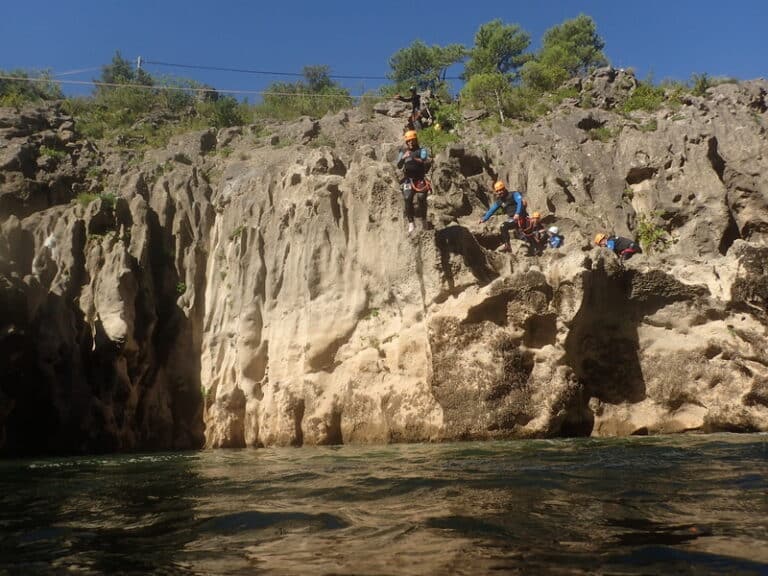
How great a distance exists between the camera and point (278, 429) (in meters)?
12.9

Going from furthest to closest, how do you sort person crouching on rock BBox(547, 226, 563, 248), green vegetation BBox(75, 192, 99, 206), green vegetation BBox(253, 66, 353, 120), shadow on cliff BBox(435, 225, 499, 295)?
green vegetation BBox(253, 66, 353, 120) → green vegetation BBox(75, 192, 99, 206) → person crouching on rock BBox(547, 226, 563, 248) → shadow on cliff BBox(435, 225, 499, 295)

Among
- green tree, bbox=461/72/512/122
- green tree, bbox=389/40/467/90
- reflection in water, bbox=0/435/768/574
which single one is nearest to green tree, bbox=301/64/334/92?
green tree, bbox=389/40/467/90

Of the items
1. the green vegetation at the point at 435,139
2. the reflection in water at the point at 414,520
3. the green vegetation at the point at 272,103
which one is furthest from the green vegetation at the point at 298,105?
the reflection in water at the point at 414,520

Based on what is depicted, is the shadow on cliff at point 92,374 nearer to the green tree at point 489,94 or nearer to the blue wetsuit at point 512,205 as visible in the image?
the blue wetsuit at point 512,205

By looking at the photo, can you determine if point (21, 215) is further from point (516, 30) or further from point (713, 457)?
point (516, 30)

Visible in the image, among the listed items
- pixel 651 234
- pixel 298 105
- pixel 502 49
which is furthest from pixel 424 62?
pixel 651 234

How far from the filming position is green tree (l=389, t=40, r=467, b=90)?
157 feet

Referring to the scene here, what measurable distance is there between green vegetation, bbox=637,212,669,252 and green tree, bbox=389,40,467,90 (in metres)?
32.1

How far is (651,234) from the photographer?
17844 mm

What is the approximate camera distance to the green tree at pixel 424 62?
4784cm

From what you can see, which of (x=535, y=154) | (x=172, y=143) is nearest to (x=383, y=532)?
(x=535, y=154)

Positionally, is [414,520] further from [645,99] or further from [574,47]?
[574,47]

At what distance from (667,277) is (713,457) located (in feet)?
21.3

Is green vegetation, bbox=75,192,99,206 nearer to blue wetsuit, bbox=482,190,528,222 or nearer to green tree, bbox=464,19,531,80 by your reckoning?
blue wetsuit, bbox=482,190,528,222
